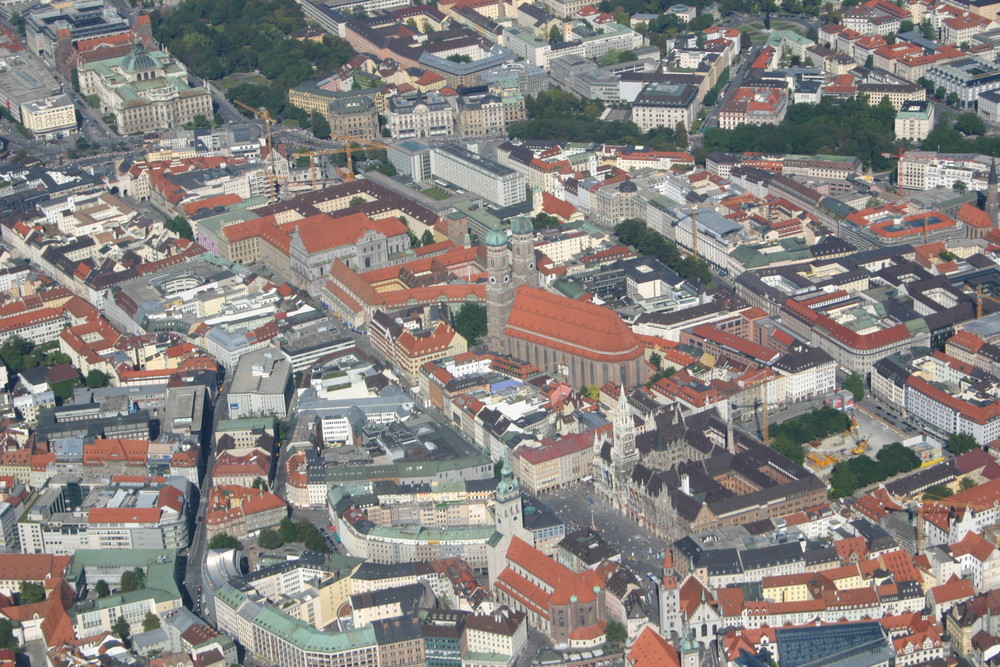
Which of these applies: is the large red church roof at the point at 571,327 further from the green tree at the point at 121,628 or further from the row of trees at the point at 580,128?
the row of trees at the point at 580,128

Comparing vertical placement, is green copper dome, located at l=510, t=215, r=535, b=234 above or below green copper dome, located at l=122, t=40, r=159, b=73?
above

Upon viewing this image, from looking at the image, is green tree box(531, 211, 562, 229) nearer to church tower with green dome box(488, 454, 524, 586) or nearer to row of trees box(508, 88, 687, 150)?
row of trees box(508, 88, 687, 150)

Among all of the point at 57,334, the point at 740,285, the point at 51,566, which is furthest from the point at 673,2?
the point at 51,566

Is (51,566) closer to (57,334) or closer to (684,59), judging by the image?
(57,334)

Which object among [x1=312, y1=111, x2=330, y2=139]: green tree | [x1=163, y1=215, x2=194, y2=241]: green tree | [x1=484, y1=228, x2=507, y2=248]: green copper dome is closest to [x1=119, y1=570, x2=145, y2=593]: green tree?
[x1=484, y1=228, x2=507, y2=248]: green copper dome

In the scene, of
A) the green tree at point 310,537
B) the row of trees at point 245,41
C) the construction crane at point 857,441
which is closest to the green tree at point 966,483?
the construction crane at point 857,441

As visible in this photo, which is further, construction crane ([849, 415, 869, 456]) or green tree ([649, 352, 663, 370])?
green tree ([649, 352, 663, 370])

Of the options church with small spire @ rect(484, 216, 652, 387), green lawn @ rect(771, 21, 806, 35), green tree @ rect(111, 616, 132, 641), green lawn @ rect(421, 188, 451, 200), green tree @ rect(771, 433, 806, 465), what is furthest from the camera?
green lawn @ rect(771, 21, 806, 35)
